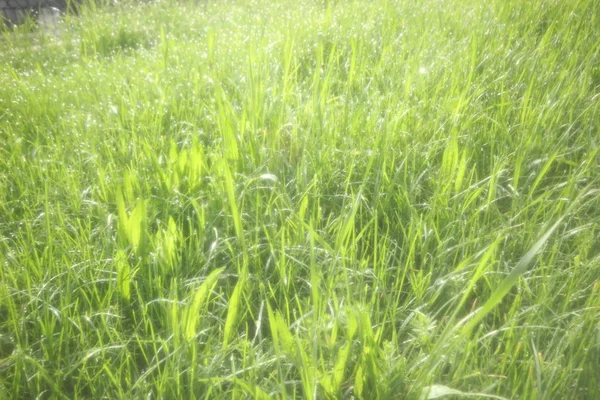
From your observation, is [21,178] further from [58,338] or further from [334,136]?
[334,136]

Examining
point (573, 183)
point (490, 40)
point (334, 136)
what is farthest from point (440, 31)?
point (573, 183)

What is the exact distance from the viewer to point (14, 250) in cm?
144

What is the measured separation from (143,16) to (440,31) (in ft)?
7.47

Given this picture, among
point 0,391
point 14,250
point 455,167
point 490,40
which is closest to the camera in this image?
point 0,391

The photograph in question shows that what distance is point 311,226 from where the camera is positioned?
4.01 feet

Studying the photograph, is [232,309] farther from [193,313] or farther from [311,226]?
[311,226]

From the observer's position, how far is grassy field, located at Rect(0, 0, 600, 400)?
1044mm

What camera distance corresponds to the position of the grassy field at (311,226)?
1.04m

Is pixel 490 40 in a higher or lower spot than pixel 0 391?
higher

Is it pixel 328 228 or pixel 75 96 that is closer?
pixel 328 228

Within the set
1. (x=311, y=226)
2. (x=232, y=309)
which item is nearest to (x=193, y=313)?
(x=232, y=309)

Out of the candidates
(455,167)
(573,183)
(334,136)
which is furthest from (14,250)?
(573,183)

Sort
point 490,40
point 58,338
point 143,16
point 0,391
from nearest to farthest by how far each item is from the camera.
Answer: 1. point 0,391
2. point 58,338
3. point 490,40
4. point 143,16

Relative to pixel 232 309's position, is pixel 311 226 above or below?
above
